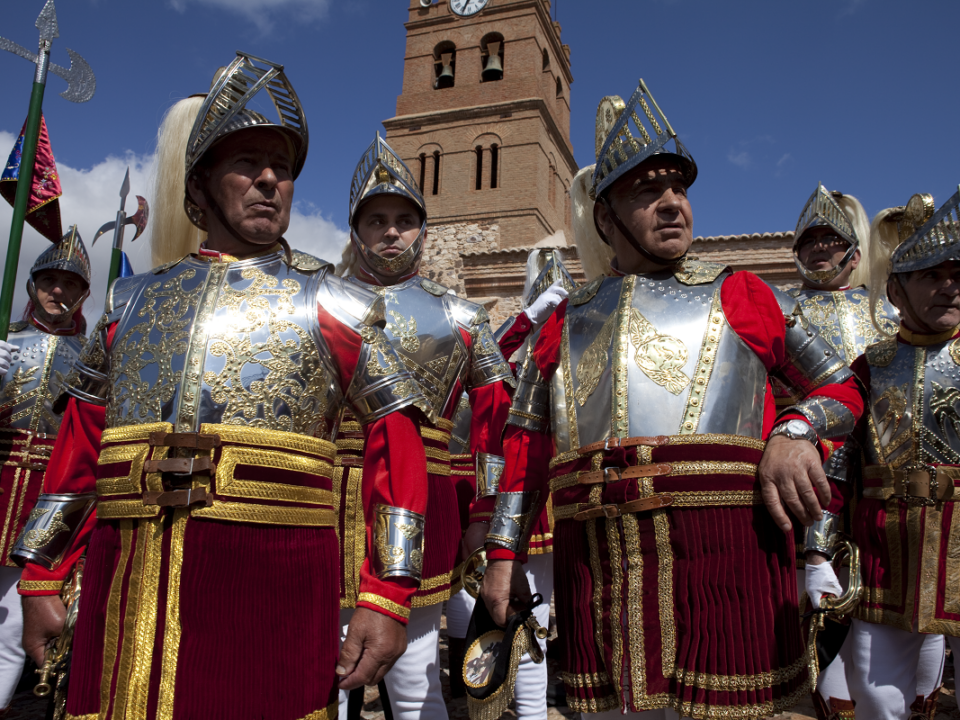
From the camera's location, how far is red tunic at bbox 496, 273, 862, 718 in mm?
1925

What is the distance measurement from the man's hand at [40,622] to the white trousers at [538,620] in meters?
1.87

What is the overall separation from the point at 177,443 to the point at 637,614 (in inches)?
50.8

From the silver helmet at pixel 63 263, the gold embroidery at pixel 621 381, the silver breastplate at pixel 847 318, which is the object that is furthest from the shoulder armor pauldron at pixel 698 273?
the silver helmet at pixel 63 263

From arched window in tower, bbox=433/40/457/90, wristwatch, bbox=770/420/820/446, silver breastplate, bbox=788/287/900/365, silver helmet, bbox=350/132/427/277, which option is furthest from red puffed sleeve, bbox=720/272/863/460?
arched window in tower, bbox=433/40/457/90

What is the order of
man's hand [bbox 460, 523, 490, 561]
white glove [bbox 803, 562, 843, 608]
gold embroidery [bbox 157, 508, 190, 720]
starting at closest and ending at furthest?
gold embroidery [bbox 157, 508, 190, 720], white glove [bbox 803, 562, 843, 608], man's hand [bbox 460, 523, 490, 561]

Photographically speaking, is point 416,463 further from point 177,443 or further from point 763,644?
point 763,644

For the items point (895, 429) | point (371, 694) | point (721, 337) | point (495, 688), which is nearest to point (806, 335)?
point (721, 337)

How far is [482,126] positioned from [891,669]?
111ft

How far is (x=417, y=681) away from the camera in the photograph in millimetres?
2920

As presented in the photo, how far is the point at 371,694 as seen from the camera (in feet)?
15.6

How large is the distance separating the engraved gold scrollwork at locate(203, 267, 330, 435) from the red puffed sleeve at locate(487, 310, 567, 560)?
74cm

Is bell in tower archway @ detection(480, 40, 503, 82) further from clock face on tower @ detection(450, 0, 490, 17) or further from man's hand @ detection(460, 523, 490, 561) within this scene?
man's hand @ detection(460, 523, 490, 561)

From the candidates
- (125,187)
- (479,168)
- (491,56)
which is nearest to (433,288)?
(125,187)

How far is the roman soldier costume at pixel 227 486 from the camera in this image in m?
1.68
